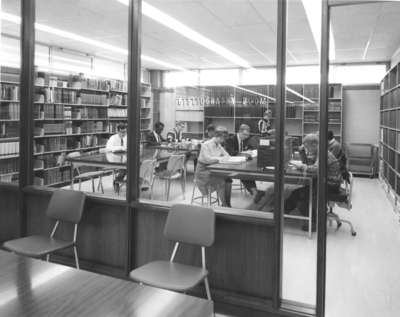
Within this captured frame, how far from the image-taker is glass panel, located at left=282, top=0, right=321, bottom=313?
2.71m

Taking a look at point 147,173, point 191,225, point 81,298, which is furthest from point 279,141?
point 81,298

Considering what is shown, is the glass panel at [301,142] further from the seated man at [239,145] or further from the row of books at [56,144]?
the row of books at [56,144]

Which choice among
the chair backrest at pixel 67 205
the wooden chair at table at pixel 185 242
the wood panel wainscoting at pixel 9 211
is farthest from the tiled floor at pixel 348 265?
the wood panel wainscoting at pixel 9 211

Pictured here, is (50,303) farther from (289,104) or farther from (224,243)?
(289,104)

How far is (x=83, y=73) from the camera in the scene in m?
8.11

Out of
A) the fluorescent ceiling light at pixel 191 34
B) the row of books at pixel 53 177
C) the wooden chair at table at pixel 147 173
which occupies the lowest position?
the row of books at pixel 53 177

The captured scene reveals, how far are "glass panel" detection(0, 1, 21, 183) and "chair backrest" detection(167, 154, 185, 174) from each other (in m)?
1.73

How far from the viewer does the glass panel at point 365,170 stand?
3.32 m

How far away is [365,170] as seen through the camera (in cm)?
929

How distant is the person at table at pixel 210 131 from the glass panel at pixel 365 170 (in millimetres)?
1310

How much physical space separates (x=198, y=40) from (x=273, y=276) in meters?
5.04

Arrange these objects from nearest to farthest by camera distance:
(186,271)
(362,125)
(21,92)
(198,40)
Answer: (186,271) → (21,92) → (198,40) → (362,125)

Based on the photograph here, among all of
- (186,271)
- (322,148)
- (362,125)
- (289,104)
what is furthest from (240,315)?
(362,125)

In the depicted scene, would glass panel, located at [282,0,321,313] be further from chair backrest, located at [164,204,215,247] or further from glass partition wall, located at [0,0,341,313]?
chair backrest, located at [164,204,215,247]
